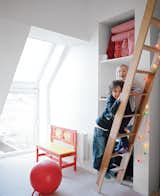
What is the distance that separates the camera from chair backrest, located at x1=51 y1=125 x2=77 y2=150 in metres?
3.14

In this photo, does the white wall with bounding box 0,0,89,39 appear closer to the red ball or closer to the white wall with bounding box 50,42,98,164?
the white wall with bounding box 50,42,98,164

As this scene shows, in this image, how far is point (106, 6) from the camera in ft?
8.98

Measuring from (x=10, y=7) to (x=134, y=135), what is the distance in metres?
2.11

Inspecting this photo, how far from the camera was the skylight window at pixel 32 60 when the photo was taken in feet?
11.9

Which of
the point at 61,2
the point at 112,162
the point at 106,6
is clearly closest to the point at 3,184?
the point at 112,162

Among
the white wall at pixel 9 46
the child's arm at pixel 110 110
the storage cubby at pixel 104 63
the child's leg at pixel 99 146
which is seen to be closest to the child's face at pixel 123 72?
the storage cubby at pixel 104 63

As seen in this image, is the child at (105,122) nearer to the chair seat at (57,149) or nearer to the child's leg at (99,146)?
the child's leg at (99,146)

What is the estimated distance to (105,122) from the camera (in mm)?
2408

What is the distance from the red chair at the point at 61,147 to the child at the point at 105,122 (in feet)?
1.82

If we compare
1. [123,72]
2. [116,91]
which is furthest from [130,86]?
[123,72]

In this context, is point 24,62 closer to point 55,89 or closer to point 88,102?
point 55,89

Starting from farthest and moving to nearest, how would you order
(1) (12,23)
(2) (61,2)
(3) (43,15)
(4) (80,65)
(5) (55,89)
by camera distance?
(5) (55,89)
(4) (80,65)
(2) (61,2)
(3) (43,15)
(1) (12,23)

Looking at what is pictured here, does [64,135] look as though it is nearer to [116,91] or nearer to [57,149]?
[57,149]

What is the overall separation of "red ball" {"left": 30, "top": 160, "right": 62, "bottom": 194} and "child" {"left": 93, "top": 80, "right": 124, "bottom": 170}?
0.58 meters
